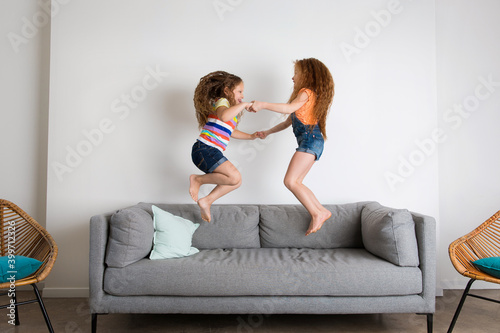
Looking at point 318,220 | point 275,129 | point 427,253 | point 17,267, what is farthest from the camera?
point 275,129

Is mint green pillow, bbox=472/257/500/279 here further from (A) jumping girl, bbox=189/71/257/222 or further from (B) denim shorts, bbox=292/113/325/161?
(A) jumping girl, bbox=189/71/257/222

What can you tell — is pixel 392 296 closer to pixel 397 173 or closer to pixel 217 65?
pixel 397 173

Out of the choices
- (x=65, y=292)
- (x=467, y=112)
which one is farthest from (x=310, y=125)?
(x=65, y=292)

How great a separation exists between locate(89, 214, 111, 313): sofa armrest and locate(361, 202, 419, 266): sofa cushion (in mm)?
1818

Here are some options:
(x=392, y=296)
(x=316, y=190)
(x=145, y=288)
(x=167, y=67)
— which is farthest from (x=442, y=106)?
(x=145, y=288)

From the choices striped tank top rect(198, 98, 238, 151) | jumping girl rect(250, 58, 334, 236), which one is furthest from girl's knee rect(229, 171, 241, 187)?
jumping girl rect(250, 58, 334, 236)

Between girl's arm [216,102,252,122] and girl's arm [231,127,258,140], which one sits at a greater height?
girl's arm [216,102,252,122]

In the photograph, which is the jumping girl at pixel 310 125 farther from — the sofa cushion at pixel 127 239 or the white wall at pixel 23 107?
the white wall at pixel 23 107

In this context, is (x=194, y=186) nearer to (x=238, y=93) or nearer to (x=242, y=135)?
(x=242, y=135)

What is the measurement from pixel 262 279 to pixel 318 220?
0.72 m

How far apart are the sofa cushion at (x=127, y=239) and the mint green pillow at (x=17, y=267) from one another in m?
0.45

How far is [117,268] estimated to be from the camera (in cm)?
242

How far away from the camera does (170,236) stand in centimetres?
270

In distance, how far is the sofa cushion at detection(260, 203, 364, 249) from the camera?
2.98 meters
